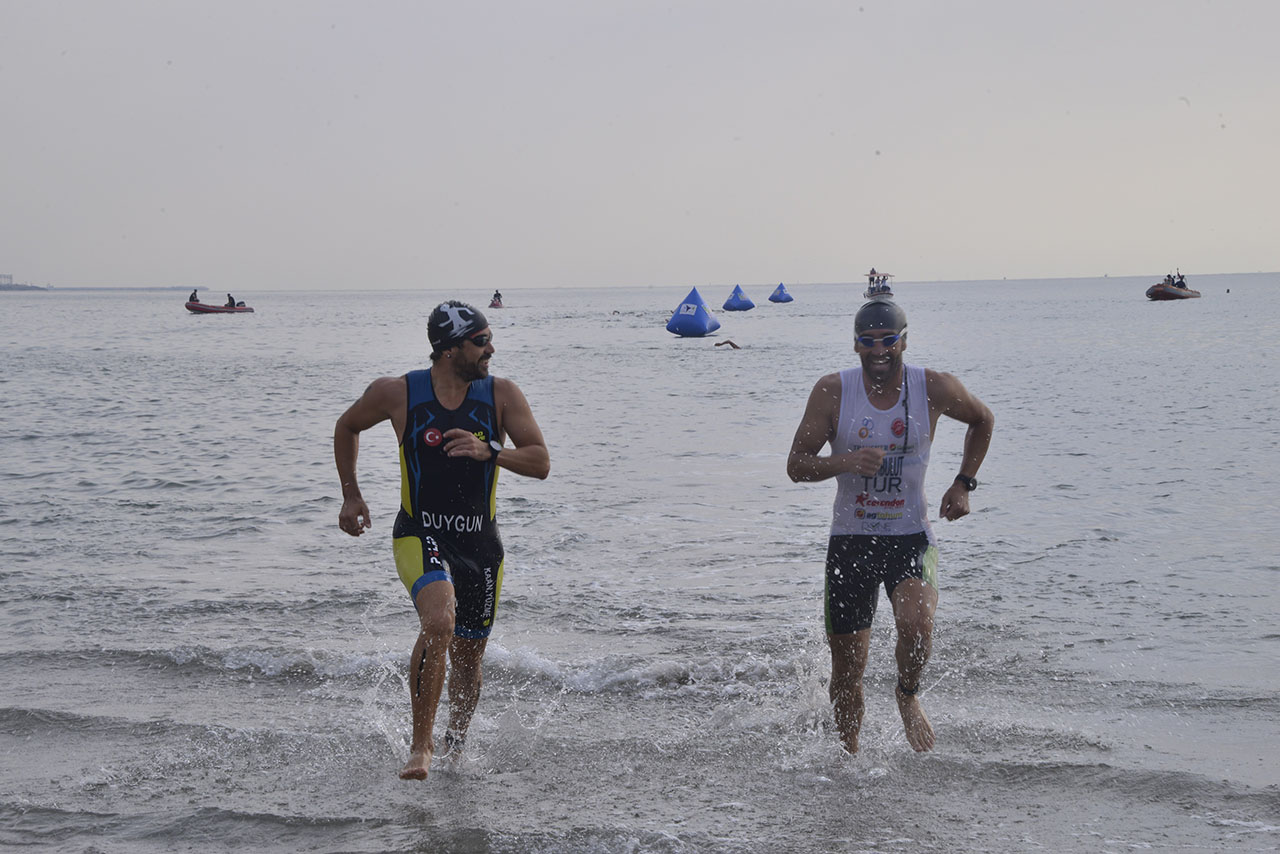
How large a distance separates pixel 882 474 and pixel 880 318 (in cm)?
67

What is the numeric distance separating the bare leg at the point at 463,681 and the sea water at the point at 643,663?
0.20 metres

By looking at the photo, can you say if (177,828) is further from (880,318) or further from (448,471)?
(880,318)

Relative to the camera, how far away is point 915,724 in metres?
5.02

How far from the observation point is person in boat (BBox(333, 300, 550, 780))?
15.1 feet

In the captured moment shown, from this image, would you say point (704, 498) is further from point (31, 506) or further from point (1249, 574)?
point (31, 506)

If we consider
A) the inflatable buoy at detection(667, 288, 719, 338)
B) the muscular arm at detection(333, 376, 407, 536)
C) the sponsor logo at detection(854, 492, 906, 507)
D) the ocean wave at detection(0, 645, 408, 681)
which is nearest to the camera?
the muscular arm at detection(333, 376, 407, 536)

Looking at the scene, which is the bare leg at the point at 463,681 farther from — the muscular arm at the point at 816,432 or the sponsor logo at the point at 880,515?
the sponsor logo at the point at 880,515

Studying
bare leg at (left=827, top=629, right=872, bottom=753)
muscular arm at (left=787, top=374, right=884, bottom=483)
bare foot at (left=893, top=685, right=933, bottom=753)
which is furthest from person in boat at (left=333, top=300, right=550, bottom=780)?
bare foot at (left=893, top=685, right=933, bottom=753)

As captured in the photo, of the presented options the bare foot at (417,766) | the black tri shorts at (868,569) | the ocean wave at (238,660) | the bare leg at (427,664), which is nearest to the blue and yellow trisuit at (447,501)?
the bare leg at (427,664)

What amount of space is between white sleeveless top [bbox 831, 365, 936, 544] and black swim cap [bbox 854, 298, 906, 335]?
0.20m

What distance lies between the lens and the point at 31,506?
40.8 ft

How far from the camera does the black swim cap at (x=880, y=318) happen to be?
4730mm

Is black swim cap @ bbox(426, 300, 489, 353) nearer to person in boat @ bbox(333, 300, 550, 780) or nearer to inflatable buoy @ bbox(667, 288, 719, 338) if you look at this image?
person in boat @ bbox(333, 300, 550, 780)

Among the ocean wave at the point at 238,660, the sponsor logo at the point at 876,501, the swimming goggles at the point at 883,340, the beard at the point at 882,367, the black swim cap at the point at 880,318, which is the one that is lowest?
the ocean wave at the point at 238,660
